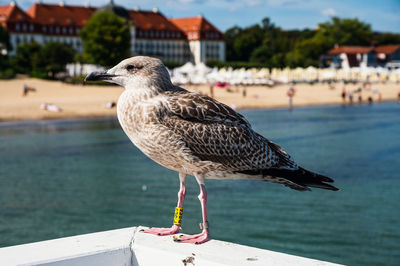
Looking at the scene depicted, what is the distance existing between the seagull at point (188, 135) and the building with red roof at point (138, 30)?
123 m

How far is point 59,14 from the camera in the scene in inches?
5157

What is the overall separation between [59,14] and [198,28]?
35.2 m

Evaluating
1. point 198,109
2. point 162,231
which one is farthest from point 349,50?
point 162,231

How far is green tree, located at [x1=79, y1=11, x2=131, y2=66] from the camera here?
→ 79938 mm

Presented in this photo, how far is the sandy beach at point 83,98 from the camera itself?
4528 centimetres

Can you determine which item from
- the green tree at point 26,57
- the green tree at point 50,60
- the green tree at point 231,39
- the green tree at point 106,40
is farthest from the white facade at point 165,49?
the green tree at point 50,60

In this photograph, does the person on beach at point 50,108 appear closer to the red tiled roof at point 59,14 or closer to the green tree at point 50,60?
the green tree at point 50,60

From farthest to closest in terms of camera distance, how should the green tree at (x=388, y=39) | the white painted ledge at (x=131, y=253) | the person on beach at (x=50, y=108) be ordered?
the green tree at (x=388, y=39) → the person on beach at (x=50, y=108) → the white painted ledge at (x=131, y=253)

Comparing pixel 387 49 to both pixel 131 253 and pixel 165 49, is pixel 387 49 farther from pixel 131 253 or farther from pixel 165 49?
pixel 131 253

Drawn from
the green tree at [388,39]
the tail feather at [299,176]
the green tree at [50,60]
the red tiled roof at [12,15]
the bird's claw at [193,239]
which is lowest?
the bird's claw at [193,239]

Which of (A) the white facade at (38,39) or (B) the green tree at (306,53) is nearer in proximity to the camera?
(A) the white facade at (38,39)

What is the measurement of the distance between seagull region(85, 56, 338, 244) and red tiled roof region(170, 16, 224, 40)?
450 ft

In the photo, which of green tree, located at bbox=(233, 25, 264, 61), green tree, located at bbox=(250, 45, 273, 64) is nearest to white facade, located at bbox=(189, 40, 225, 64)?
green tree, located at bbox=(233, 25, 264, 61)

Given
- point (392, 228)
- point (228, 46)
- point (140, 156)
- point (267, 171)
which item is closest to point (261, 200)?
point (392, 228)
